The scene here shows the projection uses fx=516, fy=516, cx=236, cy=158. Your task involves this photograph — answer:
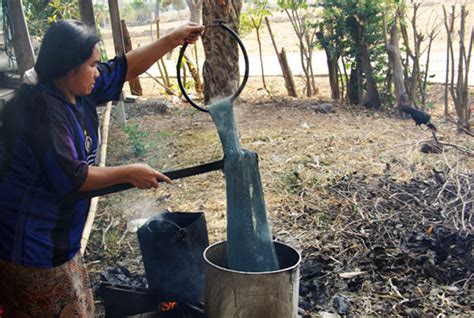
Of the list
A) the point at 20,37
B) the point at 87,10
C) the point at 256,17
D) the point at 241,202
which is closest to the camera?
the point at 241,202

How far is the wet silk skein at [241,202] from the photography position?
2.70 meters

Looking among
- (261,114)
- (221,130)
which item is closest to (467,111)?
(261,114)

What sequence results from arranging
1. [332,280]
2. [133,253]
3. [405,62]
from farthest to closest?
[405,62] < [133,253] < [332,280]

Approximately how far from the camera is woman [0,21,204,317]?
7.16ft

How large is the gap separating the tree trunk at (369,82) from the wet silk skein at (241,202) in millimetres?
7589

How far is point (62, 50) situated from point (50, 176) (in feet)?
1.78

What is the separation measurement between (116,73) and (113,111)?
735 centimetres

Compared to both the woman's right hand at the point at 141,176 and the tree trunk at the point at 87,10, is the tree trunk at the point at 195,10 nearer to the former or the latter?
the tree trunk at the point at 87,10

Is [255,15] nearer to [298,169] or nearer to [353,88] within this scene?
[353,88]

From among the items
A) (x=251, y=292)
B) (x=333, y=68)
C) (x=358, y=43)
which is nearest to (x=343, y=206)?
(x=251, y=292)

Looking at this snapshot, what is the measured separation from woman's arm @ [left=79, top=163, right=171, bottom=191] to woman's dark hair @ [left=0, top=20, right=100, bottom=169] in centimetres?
30

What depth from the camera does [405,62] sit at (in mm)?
9547

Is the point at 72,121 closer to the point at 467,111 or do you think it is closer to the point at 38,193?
the point at 38,193

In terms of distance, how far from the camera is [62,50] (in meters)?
2.22
